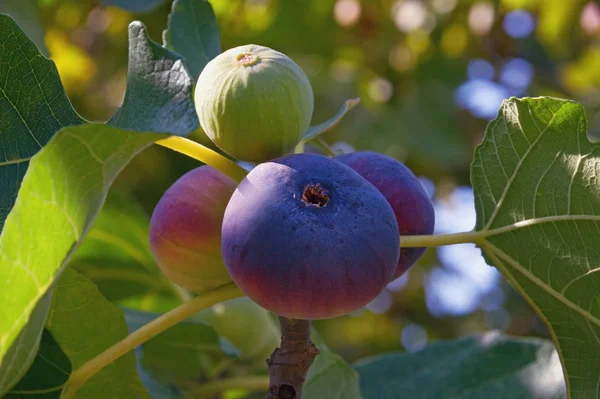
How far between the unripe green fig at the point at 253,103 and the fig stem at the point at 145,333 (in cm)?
17

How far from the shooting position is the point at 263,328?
152 cm

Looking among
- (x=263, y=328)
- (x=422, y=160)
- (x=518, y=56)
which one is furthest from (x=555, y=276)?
(x=518, y=56)

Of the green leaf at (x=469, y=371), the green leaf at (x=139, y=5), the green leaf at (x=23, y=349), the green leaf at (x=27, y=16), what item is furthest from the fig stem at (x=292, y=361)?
the green leaf at (x=27, y=16)

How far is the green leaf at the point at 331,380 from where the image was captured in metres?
1.24

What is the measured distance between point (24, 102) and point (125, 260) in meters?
0.74

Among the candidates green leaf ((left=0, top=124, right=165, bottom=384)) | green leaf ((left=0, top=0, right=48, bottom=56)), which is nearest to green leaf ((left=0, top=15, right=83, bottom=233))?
green leaf ((left=0, top=124, right=165, bottom=384))

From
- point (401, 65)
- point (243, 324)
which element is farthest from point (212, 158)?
point (401, 65)

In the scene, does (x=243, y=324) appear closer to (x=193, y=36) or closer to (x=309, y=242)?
(x=193, y=36)

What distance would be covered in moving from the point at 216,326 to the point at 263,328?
9 cm

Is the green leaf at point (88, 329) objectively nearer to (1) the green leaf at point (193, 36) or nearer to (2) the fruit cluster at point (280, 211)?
(2) the fruit cluster at point (280, 211)

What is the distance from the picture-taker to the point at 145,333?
0.94m

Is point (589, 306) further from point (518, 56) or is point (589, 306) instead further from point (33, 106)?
point (518, 56)

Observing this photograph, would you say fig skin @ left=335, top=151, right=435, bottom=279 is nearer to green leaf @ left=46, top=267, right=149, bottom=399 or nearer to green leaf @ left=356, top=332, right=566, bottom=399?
green leaf @ left=46, top=267, right=149, bottom=399

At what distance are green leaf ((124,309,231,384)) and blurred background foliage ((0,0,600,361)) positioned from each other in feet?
5.64
